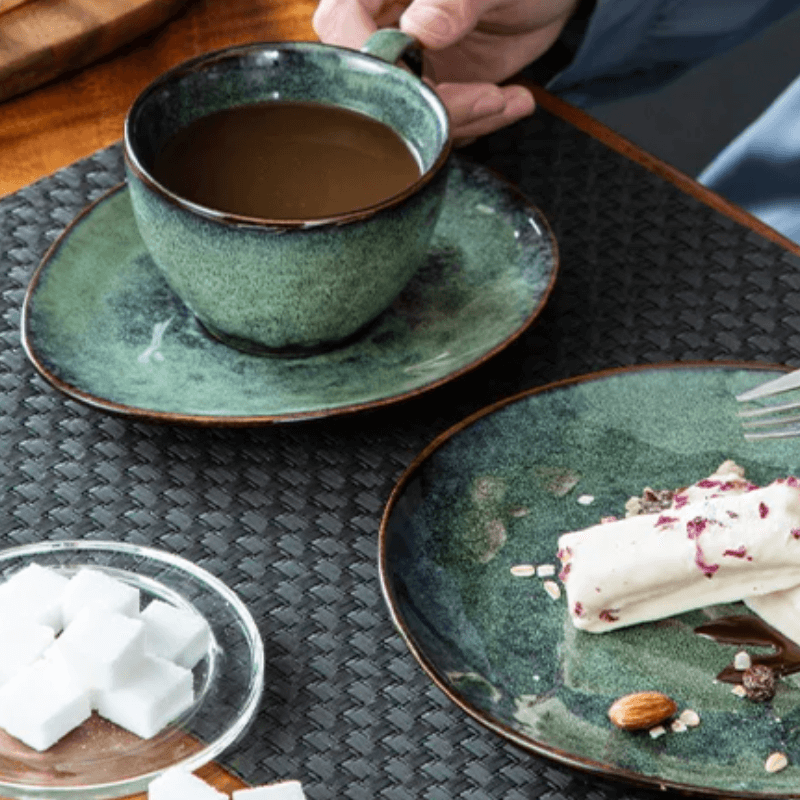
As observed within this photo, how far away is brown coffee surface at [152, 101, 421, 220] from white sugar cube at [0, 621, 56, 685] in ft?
0.99

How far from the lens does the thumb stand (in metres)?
1.22

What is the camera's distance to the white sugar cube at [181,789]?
789 millimetres

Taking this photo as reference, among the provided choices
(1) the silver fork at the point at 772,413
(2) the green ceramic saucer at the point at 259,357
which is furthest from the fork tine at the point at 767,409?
(2) the green ceramic saucer at the point at 259,357

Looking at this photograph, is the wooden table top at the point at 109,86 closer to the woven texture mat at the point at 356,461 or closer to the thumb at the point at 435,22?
the woven texture mat at the point at 356,461

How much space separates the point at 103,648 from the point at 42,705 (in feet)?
0.13

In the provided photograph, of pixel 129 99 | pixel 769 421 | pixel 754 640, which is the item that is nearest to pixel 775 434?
pixel 769 421

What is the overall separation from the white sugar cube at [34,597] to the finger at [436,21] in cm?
52

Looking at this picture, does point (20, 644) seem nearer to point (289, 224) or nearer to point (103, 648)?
point (103, 648)

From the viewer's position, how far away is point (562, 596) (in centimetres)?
92

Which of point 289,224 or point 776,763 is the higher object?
point 289,224

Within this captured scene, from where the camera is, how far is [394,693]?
886 millimetres

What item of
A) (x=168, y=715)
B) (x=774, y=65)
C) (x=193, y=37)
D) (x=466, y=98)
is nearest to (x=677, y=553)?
(x=168, y=715)

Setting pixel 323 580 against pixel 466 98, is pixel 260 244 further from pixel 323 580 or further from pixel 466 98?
pixel 466 98

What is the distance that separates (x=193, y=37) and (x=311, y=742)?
0.71 meters
